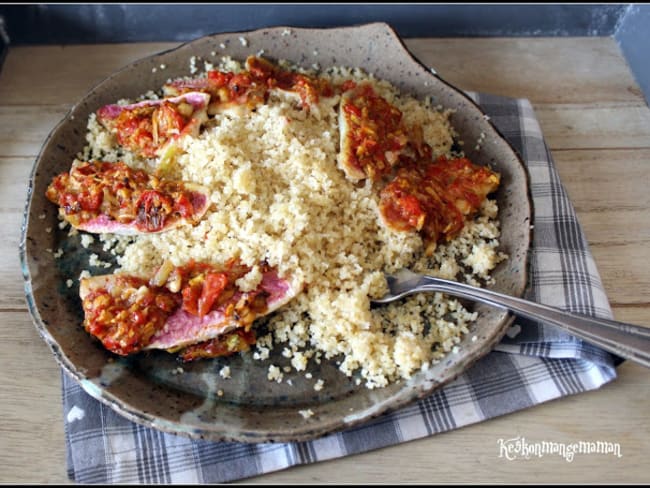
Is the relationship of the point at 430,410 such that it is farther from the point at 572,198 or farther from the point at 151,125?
the point at 151,125

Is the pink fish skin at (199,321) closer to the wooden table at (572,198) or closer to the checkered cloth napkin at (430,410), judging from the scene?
the checkered cloth napkin at (430,410)

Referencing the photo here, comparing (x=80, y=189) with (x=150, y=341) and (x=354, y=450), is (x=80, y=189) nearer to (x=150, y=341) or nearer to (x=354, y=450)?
(x=150, y=341)

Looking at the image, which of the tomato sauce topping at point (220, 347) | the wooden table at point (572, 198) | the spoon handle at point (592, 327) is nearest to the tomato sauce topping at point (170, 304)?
the tomato sauce topping at point (220, 347)

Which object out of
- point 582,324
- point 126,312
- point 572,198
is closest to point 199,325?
point 126,312

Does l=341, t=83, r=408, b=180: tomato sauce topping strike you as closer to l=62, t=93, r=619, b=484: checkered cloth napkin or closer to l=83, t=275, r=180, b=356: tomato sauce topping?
l=62, t=93, r=619, b=484: checkered cloth napkin

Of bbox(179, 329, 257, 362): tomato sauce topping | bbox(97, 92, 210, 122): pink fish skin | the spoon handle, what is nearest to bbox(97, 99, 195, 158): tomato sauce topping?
bbox(97, 92, 210, 122): pink fish skin

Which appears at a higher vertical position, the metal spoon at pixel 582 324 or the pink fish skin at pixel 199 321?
the metal spoon at pixel 582 324

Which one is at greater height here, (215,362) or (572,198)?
(572,198)
